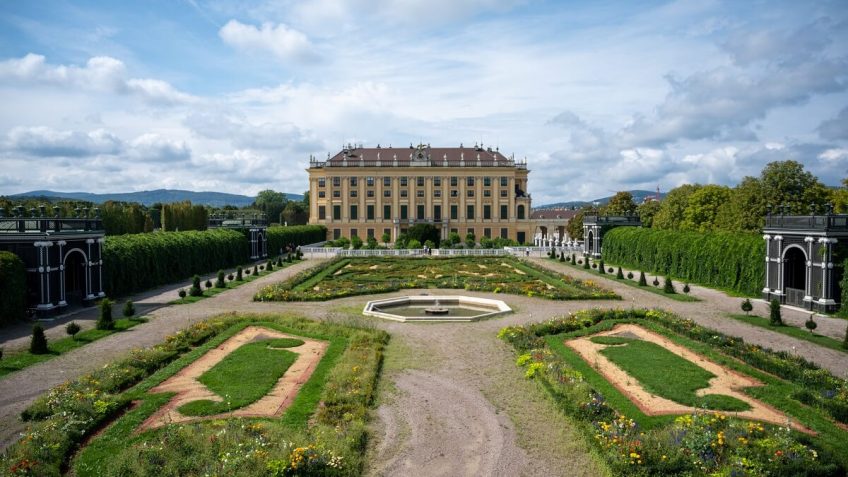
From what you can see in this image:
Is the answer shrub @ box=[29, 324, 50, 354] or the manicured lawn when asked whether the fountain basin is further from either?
shrub @ box=[29, 324, 50, 354]

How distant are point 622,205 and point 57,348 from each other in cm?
7208

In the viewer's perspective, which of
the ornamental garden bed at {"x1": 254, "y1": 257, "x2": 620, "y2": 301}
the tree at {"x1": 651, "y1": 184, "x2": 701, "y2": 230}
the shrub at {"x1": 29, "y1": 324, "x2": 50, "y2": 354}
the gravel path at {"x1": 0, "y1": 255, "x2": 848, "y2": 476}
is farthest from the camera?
the tree at {"x1": 651, "y1": 184, "x2": 701, "y2": 230}

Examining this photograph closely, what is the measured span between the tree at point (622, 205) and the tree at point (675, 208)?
8.54m

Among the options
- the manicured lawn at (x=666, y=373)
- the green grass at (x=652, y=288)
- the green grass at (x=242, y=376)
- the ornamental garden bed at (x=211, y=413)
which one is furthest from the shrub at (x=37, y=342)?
the green grass at (x=652, y=288)

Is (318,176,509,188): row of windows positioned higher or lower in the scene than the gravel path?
higher

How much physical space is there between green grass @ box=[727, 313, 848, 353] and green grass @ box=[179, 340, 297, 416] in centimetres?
1758

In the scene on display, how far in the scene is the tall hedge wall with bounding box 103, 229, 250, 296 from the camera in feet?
99.5

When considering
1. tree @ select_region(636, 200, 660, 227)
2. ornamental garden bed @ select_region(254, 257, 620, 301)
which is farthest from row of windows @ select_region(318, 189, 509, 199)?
ornamental garden bed @ select_region(254, 257, 620, 301)

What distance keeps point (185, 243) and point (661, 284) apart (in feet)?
106

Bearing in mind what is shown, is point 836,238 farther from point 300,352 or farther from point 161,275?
point 161,275

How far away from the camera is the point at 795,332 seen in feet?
67.8

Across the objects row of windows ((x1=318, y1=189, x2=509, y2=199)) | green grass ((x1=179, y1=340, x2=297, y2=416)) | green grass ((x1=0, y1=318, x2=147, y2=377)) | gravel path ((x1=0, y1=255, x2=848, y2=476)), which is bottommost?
gravel path ((x1=0, y1=255, x2=848, y2=476))

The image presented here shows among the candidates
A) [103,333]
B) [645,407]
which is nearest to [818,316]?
[645,407]

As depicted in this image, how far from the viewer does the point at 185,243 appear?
39000 mm
